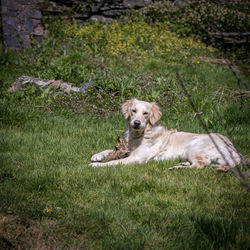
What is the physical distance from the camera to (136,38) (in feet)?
45.9

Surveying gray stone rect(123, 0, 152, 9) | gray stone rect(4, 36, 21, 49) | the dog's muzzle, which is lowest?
gray stone rect(4, 36, 21, 49)

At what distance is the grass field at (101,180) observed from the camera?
2.87 m

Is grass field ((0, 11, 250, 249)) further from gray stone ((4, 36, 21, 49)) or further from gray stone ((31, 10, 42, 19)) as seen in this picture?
gray stone ((31, 10, 42, 19))

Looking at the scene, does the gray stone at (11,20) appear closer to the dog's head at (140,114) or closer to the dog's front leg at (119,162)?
the dog's head at (140,114)

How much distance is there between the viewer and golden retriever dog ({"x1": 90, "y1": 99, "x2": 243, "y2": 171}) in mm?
4859

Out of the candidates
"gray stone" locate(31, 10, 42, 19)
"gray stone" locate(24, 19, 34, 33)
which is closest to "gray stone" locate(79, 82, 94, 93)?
"gray stone" locate(24, 19, 34, 33)

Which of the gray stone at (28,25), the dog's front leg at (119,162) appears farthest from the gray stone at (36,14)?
the dog's front leg at (119,162)

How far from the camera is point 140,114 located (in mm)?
5152

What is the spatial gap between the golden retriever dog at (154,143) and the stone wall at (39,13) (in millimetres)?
9514

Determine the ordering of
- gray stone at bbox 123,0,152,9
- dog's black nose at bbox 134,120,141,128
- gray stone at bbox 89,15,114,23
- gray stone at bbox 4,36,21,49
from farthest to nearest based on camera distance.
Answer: gray stone at bbox 123,0,152,9 → gray stone at bbox 89,15,114,23 → gray stone at bbox 4,36,21,49 → dog's black nose at bbox 134,120,141,128

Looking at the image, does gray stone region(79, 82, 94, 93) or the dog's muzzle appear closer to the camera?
the dog's muzzle

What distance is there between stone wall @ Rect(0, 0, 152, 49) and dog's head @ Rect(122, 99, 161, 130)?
9.39 m

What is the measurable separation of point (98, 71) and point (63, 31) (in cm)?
515

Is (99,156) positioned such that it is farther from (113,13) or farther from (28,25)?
(113,13)
